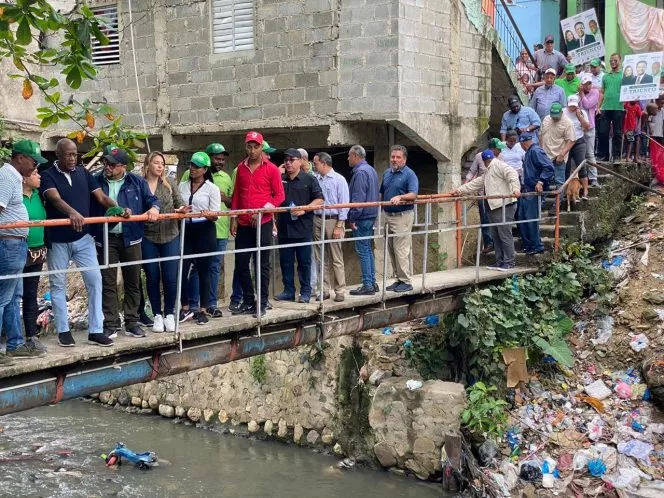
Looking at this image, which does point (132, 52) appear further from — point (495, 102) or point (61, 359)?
point (61, 359)

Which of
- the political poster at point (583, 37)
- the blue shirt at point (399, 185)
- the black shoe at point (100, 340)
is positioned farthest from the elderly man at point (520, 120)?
the black shoe at point (100, 340)

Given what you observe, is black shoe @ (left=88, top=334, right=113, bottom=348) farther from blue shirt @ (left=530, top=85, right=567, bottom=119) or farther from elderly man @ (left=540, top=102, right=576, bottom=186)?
blue shirt @ (left=530, top=85, right=567, bottom=119)

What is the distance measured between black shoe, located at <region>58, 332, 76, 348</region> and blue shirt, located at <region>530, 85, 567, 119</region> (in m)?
8.56

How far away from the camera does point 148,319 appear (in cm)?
765

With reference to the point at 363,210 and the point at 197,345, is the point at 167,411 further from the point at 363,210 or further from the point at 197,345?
the point at 197,345

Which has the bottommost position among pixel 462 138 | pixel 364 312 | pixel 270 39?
pixel 364 312

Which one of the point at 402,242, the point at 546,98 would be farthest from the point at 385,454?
the point at 546,98

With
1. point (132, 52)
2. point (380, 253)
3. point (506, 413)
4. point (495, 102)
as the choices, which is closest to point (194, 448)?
point (380, 253)

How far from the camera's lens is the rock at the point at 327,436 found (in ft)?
Answer: 38.6

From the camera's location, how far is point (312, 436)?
1204cm

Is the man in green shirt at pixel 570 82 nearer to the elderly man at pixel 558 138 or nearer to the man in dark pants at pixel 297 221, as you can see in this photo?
the elderly man at pixel 558 138

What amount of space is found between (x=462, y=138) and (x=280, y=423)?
4.99 m

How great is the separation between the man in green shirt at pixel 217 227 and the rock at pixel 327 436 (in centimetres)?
423

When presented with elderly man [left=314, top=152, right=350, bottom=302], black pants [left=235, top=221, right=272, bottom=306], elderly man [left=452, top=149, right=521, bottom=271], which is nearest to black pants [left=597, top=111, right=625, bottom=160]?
elderly man [left=452, top=149, right=521, bottom=271]
